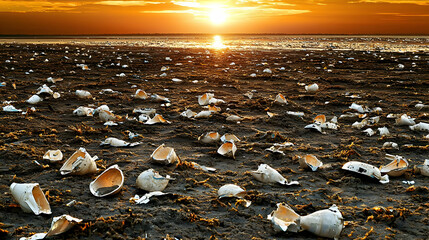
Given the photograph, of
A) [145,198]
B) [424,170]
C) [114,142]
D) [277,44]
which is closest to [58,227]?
[145,198]

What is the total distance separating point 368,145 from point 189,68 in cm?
886

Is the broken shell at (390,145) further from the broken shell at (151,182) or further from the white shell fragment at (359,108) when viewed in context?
the broken shell at (151,182)

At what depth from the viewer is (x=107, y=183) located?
9.52 ft

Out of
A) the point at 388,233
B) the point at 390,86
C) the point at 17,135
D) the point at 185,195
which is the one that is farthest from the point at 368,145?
the point at 390,86

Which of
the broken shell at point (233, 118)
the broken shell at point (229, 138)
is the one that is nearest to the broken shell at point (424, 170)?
the broken shell at point (229, 138)

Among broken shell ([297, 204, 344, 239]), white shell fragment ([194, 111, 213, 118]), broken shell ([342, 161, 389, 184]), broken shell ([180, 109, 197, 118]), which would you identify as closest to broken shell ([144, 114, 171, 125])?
broken shell ([180, 109, 197, 118])

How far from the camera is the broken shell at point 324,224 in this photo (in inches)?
88.0

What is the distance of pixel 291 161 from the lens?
367 centimetres

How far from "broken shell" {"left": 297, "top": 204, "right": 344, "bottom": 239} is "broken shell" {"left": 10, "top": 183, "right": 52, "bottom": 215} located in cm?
193

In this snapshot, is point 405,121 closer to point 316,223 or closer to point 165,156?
point 316,223

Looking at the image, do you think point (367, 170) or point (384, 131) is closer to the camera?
point (367, 170)

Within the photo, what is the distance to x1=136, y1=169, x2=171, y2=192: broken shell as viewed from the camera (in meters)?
2.88

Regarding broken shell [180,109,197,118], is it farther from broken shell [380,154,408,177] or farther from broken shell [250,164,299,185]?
broken shell [380,154,408,177]

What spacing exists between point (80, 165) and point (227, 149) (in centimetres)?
161
